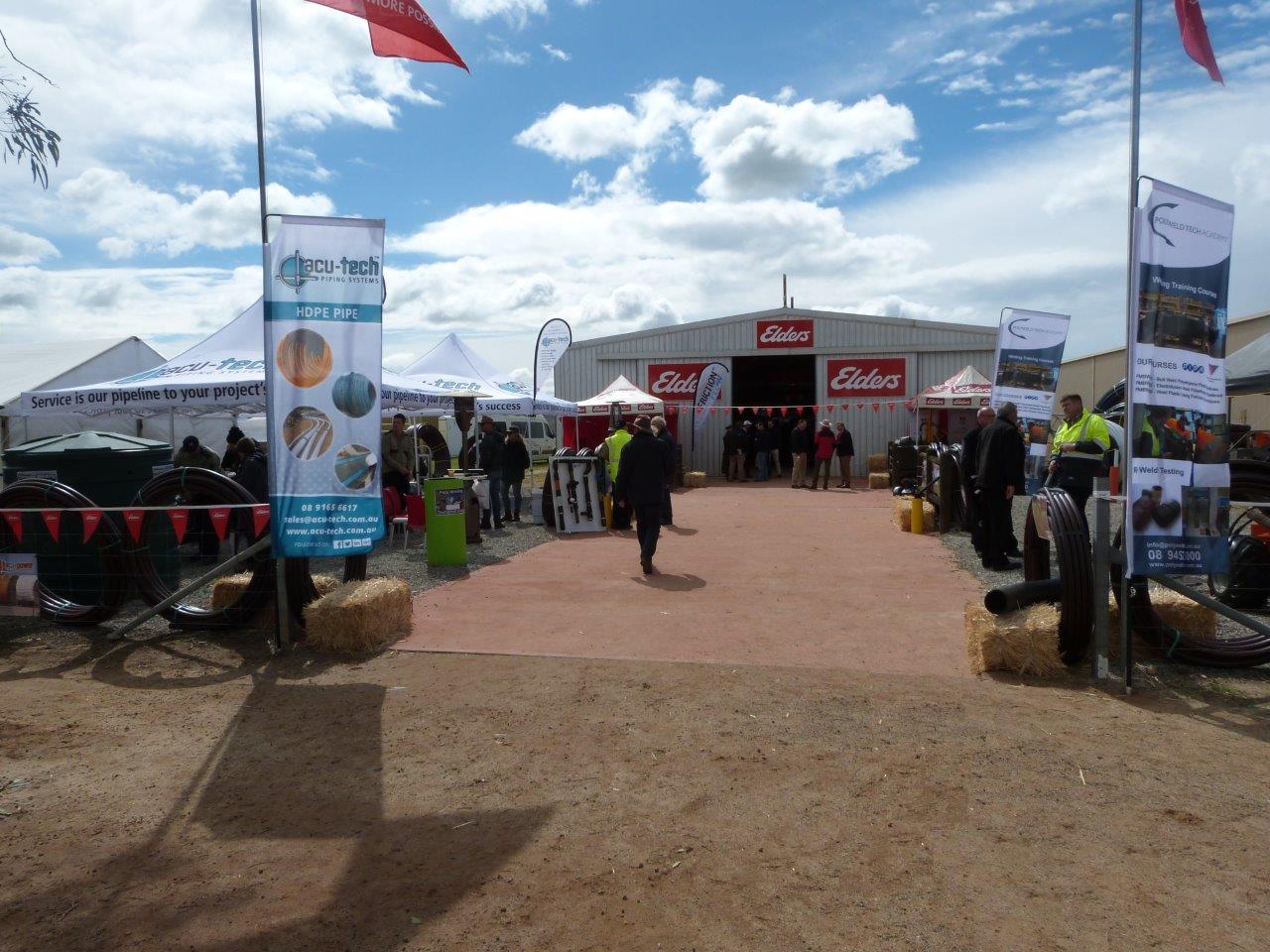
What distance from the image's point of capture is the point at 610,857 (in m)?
3.50

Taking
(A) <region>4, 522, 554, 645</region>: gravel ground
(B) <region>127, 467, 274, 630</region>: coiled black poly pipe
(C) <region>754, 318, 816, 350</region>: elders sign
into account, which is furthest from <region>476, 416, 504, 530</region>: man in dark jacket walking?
(C) <region>754, 318, 816, 350</region>: elders sign

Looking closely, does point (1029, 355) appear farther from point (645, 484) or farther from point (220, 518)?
point (220, 518)

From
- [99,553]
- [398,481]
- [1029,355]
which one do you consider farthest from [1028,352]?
[99,553]

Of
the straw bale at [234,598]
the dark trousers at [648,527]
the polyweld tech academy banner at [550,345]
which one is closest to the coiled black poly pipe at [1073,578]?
the dark trousers at [648,527]

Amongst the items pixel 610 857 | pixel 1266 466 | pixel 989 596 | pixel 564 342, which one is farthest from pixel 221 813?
pixel 564 342

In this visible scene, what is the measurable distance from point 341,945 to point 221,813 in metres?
1.38

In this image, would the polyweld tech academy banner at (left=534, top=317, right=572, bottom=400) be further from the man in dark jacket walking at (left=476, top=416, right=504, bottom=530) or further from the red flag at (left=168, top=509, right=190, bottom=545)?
the red flag at (left=168, top=509, right=190, bottom=545)

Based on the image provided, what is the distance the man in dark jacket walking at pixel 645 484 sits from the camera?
388 inches

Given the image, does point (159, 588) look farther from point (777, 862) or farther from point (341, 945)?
point (777, 862)

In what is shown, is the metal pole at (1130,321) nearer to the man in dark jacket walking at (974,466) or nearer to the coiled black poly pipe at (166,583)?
the man in dark jacket walking at (974,466)

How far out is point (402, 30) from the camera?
593 centimetres

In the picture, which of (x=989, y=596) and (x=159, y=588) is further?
(x=159, y=588)

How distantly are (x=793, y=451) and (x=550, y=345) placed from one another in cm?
807

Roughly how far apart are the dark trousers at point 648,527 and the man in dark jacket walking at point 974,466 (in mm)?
3577
